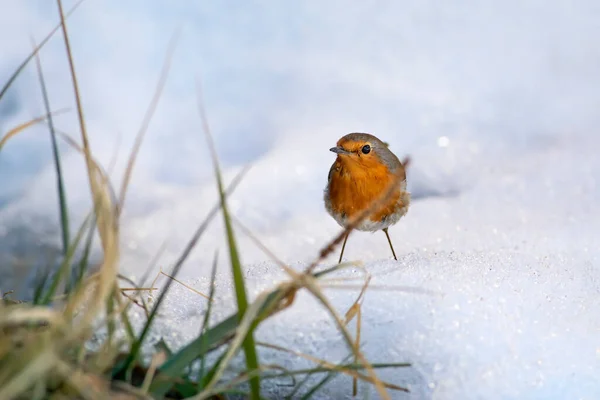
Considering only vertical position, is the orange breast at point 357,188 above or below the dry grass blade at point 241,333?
above

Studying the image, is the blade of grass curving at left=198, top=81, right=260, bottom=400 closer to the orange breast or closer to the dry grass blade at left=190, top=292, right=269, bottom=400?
the dry grass blade at left=190, top=292, right=269, bottom=400

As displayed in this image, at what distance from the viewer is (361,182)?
7.84ft

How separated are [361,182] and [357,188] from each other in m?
0.03

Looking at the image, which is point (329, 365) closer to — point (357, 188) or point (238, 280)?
point (238, 280)

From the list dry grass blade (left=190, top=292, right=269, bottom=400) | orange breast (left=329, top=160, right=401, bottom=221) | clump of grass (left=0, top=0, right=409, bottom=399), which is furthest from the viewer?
orange breast (left=329, top=160, right=401, bottom=221)

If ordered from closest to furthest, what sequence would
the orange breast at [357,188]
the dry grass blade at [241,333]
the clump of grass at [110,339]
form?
the clump of grass at [110,339] < the dry grass blade at [241,333] < the orange breast at [357,188]

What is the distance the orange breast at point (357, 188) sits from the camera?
235 cm

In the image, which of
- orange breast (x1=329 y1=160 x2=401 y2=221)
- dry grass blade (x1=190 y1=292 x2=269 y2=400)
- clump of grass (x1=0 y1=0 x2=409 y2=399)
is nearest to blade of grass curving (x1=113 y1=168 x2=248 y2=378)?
clump of grass (x1=0 y1=0 x2=409 y2=399)

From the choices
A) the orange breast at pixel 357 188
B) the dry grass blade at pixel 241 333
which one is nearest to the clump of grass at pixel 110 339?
the dry grass blade at pixel 241 333

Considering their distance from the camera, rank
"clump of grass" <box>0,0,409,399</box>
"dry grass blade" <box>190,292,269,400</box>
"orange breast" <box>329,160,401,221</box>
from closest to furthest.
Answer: "clump of grass" <box>0,0,409,399</box>
"dry grass blade" <box>190,292,269,400</box>
"orange breast" <box>329,160,401,221</box>

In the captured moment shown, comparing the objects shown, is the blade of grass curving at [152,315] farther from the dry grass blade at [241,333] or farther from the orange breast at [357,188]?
the orange breast at [357,188]

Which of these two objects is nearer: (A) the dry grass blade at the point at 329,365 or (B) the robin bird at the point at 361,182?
(A) the dry grass blade at the point at 329,365

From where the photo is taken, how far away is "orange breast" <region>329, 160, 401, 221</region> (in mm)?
2348

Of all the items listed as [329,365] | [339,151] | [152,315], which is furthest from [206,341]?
[339,151]
